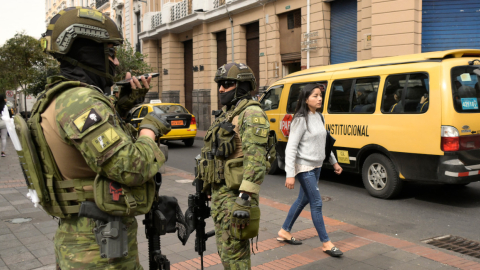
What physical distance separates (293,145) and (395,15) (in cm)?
1005

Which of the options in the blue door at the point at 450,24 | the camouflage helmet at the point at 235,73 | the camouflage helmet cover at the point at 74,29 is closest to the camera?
the camouflage helmet cover at the point at 74,29

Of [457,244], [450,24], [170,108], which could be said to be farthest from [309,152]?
[170,108]

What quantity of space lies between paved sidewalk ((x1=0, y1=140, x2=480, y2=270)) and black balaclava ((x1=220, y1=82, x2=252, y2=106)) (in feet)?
5.63

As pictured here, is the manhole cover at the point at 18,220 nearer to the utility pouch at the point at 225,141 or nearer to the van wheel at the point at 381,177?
the utility pouch at the point at 225,141

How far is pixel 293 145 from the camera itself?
455 cm

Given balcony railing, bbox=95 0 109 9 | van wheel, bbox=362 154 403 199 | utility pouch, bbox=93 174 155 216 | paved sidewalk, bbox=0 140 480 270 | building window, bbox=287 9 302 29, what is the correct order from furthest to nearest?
balcony railing, bbox=95 0 109 9 < building window, bbox=287 9 302 29 < van wheel, bbox=362 154 403 199 < paved sidewalk, bbox=0 140 480 270 < utility pouch, bbox=93 174 155 216

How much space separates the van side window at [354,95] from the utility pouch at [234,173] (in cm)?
469

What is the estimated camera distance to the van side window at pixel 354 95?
7.29 meters

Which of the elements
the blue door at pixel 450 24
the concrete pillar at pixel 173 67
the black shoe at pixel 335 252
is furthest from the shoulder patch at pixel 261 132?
the concrete pillar at pixel 173 67

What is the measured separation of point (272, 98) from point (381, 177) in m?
3.31

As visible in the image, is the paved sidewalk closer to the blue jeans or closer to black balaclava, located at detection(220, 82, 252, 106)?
the blue jeans

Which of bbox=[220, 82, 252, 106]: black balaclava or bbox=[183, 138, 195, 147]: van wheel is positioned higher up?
bbox=[220, 82, 252, 106]: black balaclava

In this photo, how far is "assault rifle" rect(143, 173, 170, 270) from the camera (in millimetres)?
2291

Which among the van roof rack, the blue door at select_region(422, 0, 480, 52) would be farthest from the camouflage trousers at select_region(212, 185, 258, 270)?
the blue door at select_region(422, 0, 480, 52)
